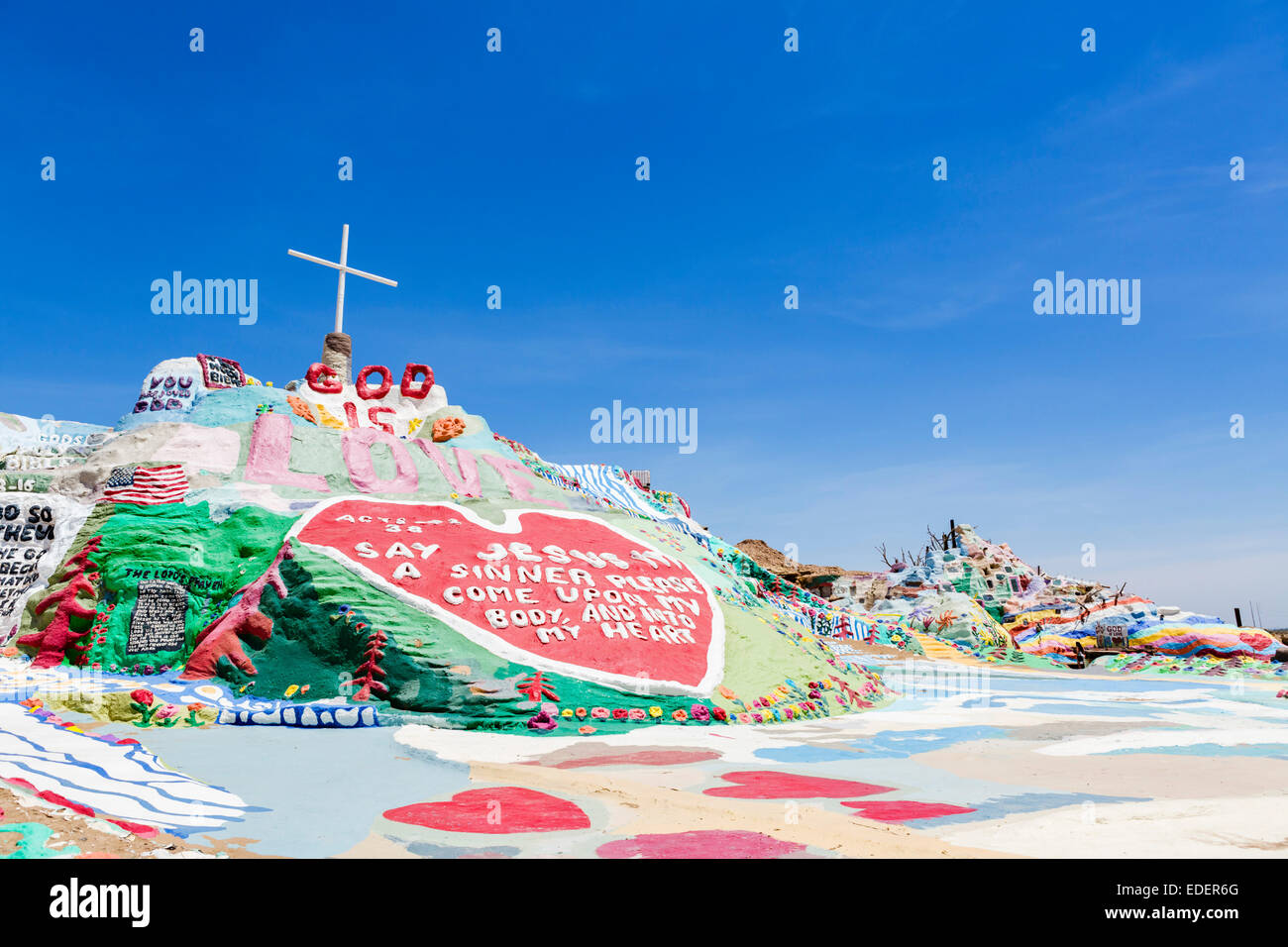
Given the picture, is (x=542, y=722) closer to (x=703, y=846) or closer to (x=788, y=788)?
(x=788, y=788)

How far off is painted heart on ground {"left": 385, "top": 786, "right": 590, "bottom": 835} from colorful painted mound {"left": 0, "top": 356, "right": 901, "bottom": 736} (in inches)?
150

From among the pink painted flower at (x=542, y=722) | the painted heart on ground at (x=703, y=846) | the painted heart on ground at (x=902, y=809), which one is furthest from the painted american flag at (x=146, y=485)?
the painted heart on ground at (x=902, y=809)

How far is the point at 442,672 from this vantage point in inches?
433

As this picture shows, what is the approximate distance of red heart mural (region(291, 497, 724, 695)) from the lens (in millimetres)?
11961

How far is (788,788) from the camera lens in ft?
23.9

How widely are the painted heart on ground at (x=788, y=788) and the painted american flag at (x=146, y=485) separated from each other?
1200cm

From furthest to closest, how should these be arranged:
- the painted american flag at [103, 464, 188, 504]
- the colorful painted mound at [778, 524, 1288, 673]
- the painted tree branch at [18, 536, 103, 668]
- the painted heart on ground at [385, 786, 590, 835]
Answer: the colorful painted mound at [778, 524, 1288, 673] < the painted american flag at [103, 464, 188, 504] < the painted tree branch at [18, 536, 103, 668] < the painted heart on ground at [385, 786, 590, 835]

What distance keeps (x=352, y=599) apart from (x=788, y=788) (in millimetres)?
7043

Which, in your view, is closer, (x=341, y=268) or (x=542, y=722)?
(x=542, y=722)

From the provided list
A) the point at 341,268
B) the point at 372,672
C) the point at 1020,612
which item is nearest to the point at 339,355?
the point at 341,268

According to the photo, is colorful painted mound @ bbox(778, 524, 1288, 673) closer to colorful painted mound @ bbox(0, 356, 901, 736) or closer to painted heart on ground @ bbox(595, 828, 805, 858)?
colorful painted mound @ bbox(0, 356, 901, 736)

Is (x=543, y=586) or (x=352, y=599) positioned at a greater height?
(x=543, y=586)

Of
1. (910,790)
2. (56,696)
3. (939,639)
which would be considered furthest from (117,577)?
(939,639)

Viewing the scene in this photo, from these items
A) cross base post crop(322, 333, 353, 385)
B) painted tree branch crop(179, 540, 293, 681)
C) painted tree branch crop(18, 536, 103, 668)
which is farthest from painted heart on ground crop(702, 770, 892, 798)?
cross base post crop(322, 333, 353, 385)
